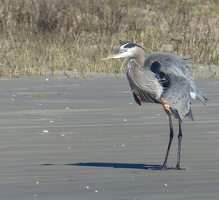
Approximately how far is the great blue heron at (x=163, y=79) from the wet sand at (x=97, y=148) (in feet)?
1.76

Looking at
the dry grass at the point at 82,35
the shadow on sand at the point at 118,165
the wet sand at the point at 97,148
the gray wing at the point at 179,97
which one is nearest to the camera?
the wet sand at the point at 97,148

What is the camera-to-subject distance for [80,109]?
12.3m

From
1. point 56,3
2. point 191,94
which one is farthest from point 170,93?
point 56,3

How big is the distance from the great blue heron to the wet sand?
0.54 m

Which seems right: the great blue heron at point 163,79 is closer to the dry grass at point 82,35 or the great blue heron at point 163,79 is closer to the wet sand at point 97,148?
the wet sand at point 97,148

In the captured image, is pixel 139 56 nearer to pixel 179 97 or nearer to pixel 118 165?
pixel 179 97

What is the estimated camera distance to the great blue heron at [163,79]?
26.7ft

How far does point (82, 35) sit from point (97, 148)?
1175 cm

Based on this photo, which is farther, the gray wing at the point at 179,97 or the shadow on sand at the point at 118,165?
the gray wing at the point at 179,97

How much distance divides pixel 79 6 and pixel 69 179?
56.5ft

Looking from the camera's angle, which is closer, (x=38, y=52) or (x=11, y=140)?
(x=11, y=140)

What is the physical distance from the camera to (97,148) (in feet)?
29.4

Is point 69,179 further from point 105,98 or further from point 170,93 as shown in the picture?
point 105,98

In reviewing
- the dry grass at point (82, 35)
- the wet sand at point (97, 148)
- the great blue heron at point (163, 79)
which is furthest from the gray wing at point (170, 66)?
the dry grass at point (82, 35)
